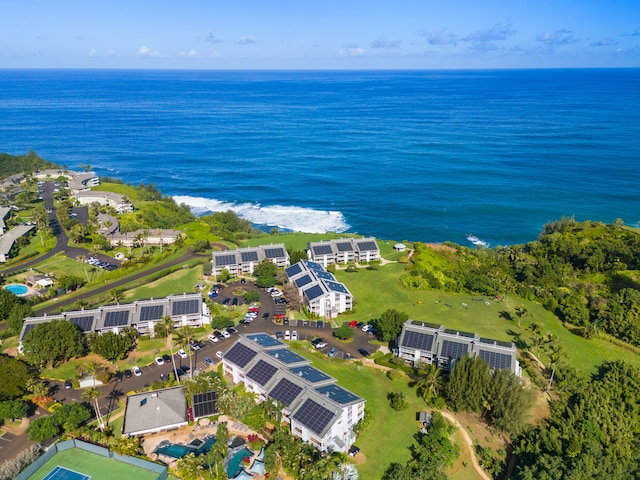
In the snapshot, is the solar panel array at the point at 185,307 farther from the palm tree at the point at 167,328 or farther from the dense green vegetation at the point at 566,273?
the dense green vegetation at the point at 566,273

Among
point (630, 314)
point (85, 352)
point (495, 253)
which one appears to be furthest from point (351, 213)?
point (85, 352)

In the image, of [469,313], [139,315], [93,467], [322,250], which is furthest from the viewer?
[322,250]

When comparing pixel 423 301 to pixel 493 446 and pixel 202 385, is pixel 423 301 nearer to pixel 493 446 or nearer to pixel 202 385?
pixel 493 446

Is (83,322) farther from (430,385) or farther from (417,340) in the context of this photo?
(430,385)

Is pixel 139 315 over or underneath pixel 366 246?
underneath

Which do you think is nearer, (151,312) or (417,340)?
(417,340)

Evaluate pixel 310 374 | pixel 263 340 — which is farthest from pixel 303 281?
pixel 310 374
